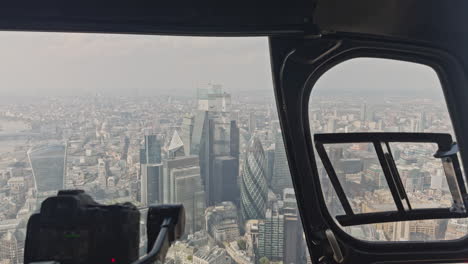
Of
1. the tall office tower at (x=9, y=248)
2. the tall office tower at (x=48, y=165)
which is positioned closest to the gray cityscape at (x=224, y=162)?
the tall office tower at (x=48, y=165)

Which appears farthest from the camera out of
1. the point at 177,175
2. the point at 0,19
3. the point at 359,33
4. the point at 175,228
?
the point at 177,175

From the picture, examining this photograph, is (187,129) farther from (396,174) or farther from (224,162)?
(396,174)

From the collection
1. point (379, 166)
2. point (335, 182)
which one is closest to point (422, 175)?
point (379, 166)

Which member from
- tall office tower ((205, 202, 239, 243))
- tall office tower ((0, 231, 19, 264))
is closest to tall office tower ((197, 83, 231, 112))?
tall office tower ((205, 202, 239, 243))

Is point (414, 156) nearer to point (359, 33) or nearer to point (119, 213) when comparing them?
point (359, 33)

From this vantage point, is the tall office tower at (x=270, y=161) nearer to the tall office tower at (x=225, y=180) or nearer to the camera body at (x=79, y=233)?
the tall office tower at (x=225, y=180)

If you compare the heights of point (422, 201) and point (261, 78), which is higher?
point (261, 78)

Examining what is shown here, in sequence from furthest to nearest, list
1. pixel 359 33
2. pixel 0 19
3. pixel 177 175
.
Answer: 1. pixel 177 175
2. pixel 359 33
3. pixel 0 19

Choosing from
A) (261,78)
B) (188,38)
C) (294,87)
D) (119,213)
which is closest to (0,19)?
(188,38)
